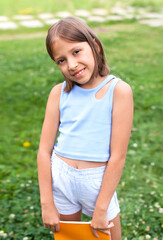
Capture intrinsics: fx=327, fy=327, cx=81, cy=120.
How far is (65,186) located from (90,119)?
38cm

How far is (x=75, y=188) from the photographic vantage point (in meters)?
1.70

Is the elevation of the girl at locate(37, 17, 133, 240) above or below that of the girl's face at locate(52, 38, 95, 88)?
below

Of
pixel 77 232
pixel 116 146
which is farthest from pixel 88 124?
pixel 77 232

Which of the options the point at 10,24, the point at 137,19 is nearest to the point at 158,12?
the point at 137,19

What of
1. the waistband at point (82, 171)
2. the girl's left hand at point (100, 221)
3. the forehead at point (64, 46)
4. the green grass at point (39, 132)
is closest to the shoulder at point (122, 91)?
the forehead at point (64, 46)

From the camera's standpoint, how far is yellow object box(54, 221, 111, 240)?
1.67m

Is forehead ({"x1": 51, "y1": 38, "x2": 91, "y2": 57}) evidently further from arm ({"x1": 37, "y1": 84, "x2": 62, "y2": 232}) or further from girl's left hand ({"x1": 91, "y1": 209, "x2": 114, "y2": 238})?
girl's left hand ({"x1": 91, "y1": 209, "x2": 114, "y2": 238})

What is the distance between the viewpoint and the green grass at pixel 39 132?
2.76m

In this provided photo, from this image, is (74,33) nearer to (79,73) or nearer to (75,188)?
(79,73)

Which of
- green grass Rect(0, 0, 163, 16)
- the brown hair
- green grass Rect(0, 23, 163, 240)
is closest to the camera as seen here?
the brown hair

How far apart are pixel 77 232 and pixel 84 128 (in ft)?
1.79

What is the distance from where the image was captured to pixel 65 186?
1.72 meters

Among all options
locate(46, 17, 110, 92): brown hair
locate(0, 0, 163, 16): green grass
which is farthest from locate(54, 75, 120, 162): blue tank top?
locate(0, 0, 163, 16): green grass

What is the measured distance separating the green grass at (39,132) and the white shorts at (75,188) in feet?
3.02
